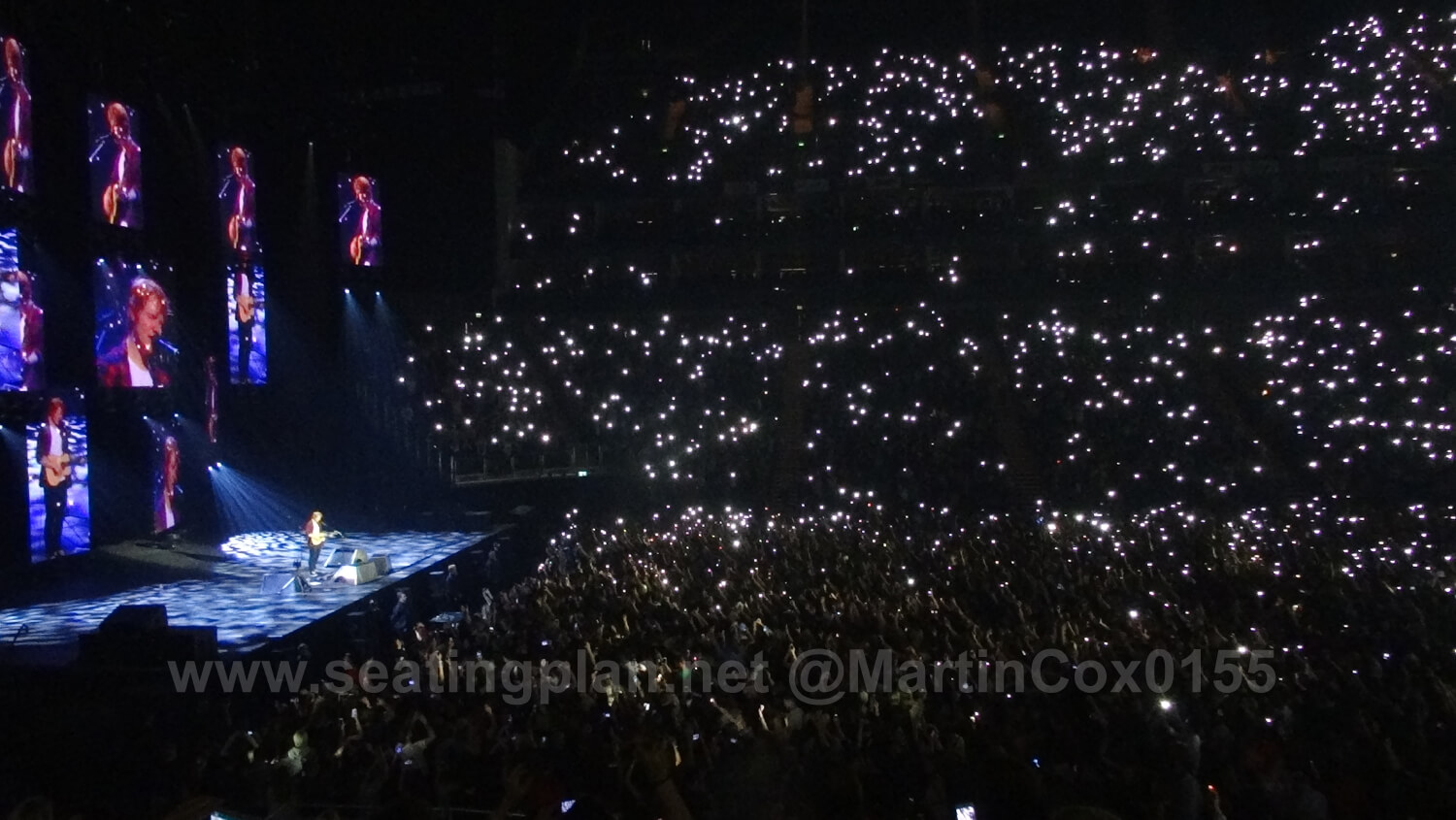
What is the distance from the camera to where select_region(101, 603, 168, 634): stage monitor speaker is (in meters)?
8.06

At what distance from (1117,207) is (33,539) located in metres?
23.2

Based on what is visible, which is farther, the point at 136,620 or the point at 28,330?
the point at 28,330

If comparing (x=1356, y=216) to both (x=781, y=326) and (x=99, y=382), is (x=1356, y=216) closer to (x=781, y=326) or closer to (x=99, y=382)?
(x=781, y=326)

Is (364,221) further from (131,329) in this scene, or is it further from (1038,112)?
(1038,112)

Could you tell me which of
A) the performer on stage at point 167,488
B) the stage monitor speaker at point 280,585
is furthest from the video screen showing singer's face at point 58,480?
the stage monitor speaker at point 280,585

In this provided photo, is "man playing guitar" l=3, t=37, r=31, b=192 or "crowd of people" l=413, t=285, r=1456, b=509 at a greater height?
"man playing guitar" l=3, t=37, r=31, b=192

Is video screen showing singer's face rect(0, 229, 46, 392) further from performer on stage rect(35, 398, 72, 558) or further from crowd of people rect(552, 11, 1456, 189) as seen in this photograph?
crowd of people rect(552, 11, 1456, 189)

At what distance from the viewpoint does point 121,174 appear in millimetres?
13836

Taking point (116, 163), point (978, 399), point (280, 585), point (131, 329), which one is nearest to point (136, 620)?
point (280, 585)

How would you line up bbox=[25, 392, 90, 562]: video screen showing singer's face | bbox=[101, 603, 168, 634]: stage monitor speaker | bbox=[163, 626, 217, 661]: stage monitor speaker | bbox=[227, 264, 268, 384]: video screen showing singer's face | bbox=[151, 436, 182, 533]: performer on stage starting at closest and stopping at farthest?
bbox=[163, 626, 217, 661]: stage monitor speaker < bbox=[101, 603, 168, 634]: stage monitor speaker < bbox=[25, 392, 90, 562]: video screen showing singer's face < bbox=[151, 436, 182, 533]: performer on stage < bbox=[227, 264, 268, 384]: video screen showing singer's face

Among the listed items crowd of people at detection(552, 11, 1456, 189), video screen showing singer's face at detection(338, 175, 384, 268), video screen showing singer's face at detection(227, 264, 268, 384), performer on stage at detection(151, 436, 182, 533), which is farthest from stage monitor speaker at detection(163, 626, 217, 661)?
crowd of people at detection(552, 11, 1456, 189)

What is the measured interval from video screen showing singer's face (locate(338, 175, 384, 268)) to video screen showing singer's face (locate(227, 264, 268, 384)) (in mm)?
2807

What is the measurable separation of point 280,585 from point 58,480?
305 cm

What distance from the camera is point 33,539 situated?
40.1 ft
